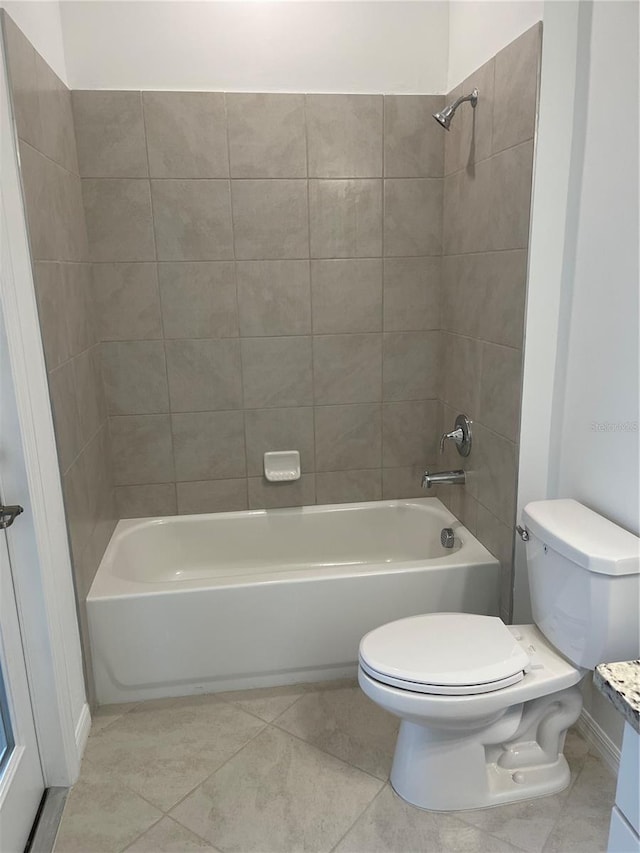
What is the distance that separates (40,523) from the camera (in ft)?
5.32

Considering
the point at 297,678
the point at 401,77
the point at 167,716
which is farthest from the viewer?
the point at 401,77

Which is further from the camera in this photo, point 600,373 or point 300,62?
point 300,62

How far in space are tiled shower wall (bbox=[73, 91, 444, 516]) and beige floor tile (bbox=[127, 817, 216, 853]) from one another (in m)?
1.26

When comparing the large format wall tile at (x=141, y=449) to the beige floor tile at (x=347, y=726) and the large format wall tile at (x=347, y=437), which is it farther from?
the beige floor tile at (x=347, y=726)

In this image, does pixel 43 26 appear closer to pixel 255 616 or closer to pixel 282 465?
pixel 282 465

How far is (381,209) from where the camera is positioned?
2486 mm

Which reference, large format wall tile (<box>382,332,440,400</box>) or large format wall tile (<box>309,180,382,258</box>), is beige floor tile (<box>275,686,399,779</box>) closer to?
large format wall tile (<box>382,332,440,400</box>)

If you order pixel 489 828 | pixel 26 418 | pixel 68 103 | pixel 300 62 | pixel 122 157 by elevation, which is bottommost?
pixel 489 828

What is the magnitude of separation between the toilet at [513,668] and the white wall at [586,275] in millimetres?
178

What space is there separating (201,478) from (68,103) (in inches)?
58.5

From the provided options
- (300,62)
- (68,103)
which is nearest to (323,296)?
(300,62)

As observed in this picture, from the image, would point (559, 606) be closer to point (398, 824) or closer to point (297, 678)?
point (398, 824)

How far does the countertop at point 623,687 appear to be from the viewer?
3.29 ft

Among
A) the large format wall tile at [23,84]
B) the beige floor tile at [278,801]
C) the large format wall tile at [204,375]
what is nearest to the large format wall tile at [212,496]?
the large format wall tile at [204,375]
